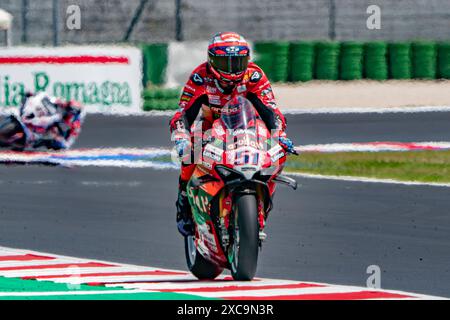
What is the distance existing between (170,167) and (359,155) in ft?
11.4

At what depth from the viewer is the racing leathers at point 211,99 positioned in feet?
32.6

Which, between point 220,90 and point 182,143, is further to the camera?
point 220,90

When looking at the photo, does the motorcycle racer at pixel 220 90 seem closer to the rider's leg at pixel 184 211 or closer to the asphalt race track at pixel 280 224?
the rider's leg at pixel 184 211

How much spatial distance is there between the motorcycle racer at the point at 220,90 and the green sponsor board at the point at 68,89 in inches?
697

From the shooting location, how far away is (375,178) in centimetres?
1820

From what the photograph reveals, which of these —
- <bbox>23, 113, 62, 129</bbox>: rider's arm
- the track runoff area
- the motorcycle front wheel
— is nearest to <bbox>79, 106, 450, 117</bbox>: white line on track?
<bbox>23, 113, 62, 129</bbox>: rider's arm

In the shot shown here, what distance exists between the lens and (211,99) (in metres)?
9.96

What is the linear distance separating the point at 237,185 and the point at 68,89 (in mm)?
18869

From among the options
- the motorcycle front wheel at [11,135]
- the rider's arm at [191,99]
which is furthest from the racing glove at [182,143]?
the motorcycle front wheel at [11,135]

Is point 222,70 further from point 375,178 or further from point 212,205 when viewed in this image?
point 375,178

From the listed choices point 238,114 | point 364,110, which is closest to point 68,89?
point 364,110

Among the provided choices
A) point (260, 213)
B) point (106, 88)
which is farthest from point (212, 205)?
point (106, 88)

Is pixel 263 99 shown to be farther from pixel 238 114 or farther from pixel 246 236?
pixel 246 236

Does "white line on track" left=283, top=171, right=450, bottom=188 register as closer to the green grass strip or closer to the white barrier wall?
the green grass strip
